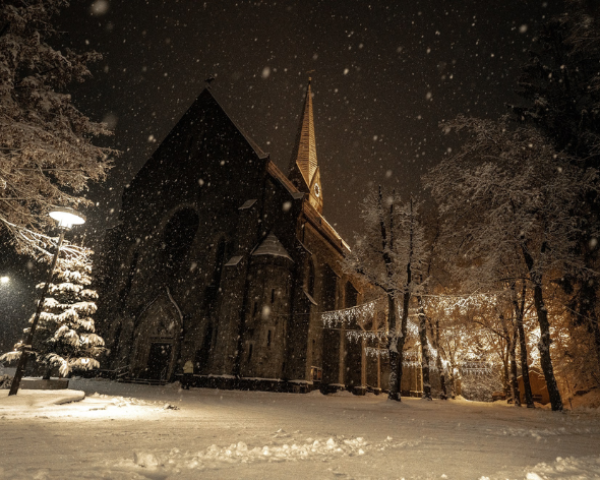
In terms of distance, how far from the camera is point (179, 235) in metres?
24.4

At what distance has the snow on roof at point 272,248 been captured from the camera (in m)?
20.0

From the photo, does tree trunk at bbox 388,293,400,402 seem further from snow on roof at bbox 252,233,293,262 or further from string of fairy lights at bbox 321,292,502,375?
snow on roof at bbox 252,233,293,262

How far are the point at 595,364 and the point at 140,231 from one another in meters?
25.7

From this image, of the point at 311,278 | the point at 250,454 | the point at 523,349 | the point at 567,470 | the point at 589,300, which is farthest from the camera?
the point at 311,278

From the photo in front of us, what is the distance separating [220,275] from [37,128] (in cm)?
1380

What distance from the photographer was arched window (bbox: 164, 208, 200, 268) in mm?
23734

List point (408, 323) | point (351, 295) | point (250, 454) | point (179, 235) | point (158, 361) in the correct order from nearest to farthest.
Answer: point (250, 454) < point (158, 361) < point (408, 323) < point (179, 235) < point (351, 295)

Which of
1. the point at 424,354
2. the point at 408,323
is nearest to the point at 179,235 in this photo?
the point at 408,323

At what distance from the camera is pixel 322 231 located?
89.5 feet

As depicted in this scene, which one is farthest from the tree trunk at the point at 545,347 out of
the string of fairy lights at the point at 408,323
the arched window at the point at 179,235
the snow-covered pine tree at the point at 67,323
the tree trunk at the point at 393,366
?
the arched window at the point at 179,235

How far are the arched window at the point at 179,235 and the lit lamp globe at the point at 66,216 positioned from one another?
13.2 m

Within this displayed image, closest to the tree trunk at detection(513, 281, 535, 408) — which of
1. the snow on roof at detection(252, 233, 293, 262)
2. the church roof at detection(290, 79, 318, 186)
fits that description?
the snow on roof at detection(252, 233, 293, 262)

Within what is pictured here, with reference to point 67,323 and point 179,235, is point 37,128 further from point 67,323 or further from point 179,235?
point 179,235

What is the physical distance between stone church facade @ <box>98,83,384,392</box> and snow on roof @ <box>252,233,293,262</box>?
0.23 feet
